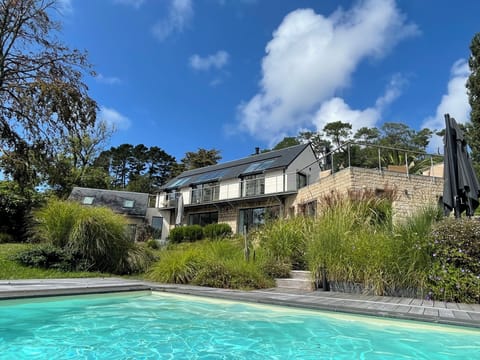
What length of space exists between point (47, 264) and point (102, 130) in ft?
71.3

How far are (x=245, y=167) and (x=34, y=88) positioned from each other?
47.2 ft

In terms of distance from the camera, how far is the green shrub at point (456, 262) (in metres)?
4.52

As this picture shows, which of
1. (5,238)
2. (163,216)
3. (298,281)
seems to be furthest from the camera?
(163,216)

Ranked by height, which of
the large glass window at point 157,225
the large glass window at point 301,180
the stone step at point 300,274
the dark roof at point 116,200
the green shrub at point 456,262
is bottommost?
the stone step at point 300,274

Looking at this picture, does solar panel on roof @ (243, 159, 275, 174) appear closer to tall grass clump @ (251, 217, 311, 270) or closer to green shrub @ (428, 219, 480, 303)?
tall grass clump @ (251, 217, 311, 270)

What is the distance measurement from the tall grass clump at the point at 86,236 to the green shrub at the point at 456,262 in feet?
21.8

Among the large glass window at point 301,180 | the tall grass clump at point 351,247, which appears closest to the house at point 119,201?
the large glass window at point 301,180

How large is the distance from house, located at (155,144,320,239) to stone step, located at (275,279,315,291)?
9.56 m

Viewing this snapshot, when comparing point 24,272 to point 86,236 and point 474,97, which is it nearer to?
point 86,236

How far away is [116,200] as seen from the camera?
24500 millimetres

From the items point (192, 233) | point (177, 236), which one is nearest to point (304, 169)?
point (192, 233)

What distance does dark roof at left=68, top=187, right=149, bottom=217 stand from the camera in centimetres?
2352

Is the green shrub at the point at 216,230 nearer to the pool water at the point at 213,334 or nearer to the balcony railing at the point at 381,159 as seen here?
the balcony railing at the point at 381,159

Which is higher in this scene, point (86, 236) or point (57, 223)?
point (57, 223)
